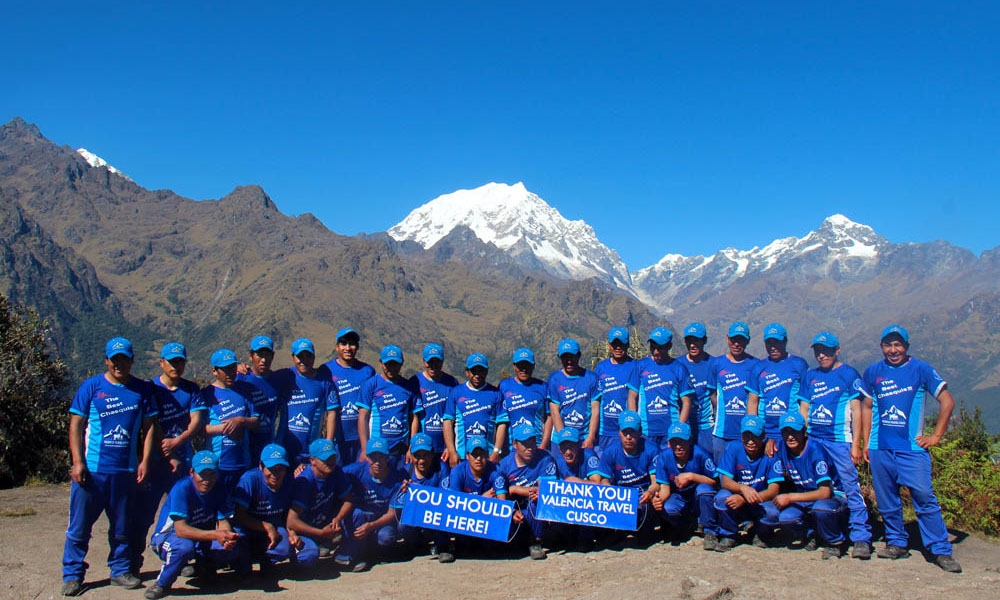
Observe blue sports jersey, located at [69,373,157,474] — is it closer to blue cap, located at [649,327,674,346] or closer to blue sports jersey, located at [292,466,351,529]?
blue sports jersey, located at [292,466,351,529]

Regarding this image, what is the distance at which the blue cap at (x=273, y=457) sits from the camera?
29.1ft

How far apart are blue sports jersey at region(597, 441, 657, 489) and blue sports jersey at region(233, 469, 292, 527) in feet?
13.1

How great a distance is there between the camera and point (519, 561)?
9531 mm

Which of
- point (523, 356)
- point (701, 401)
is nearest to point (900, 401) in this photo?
point (701, 401)

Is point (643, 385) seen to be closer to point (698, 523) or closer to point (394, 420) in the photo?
point (698, 523)

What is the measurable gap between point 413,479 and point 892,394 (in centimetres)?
617

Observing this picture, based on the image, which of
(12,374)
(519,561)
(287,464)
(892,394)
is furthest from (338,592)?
(12,374)

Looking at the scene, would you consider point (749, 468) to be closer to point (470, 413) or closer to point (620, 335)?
point (620, 335)

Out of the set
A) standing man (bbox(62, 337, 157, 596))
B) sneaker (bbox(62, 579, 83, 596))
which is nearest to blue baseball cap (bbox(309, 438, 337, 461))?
standing man (bbox(62, 337, 157, 596))

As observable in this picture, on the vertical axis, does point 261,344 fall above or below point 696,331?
below

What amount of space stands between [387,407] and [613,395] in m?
3.24

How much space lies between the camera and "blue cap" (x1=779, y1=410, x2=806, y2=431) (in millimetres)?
9234

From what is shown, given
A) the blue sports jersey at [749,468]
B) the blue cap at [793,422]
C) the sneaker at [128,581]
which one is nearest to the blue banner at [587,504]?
the blue sports jersey at [749,468]

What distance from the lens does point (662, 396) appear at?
10.6m
